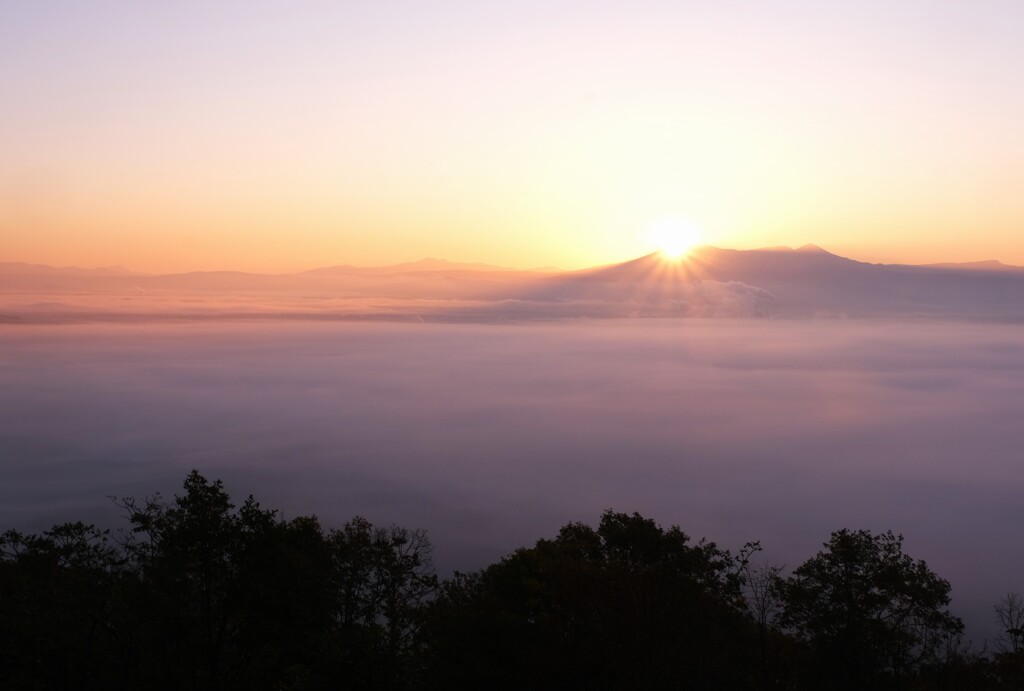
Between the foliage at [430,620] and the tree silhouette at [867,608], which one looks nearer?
the foliage at [430,620]

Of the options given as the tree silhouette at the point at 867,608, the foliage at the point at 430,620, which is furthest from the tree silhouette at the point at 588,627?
the tree silhouette at the point at 867,608

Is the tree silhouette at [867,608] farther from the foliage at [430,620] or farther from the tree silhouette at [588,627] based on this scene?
the tree silhouette at [588,627]

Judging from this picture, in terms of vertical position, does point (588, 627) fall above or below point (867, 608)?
above

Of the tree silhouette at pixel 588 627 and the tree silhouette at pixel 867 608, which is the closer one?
the tree silhouette at pixel 588 627

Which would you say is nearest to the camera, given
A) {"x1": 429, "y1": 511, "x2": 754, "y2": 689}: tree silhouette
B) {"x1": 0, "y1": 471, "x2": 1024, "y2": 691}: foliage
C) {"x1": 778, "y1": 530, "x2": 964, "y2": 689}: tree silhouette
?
{"x1": 0, "y1": 471, "x2": 1024, "y2": 691}: foliage

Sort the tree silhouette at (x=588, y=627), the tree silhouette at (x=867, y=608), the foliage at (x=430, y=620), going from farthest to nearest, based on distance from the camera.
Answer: the tree silhouette at (x=867, y=608)
the tree silhouette at (x=588, y=627)
the foliage at (x=430, y=620)

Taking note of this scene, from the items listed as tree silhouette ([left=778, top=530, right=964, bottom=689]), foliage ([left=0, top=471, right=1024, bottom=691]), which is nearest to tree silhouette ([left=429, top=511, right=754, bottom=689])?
foliage ([left=0, top=471, right=1024, bottom=691])

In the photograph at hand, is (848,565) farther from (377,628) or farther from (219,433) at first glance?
(219,433)

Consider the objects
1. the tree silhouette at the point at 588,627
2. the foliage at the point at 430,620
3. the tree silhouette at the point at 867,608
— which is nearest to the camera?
the foliage at the point at 430,620

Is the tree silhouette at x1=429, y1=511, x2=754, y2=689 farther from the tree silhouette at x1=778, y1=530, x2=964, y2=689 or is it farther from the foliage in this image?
the tree silhouette at x1=778, y1=530, x2=964, y2=689

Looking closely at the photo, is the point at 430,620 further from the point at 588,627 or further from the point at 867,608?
the point at 867,608

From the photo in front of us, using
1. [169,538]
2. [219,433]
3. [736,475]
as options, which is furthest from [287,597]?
[219,433]

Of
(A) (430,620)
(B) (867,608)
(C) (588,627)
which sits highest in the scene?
(C) (588,627)

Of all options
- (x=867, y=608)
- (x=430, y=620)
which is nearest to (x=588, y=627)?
(x=430, y=620)
